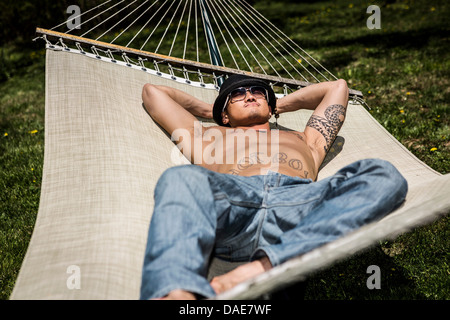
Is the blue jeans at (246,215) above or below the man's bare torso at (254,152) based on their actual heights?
above

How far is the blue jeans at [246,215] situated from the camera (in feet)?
4.10

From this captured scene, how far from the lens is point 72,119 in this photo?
2193mm

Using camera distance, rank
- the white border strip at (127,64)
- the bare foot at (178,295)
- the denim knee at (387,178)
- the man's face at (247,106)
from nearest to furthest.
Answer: the bare foot at (178,295)
the denim knee at (387,178)
the man's face at (247,106)
the white border strip at (127,64)

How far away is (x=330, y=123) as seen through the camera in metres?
2.42

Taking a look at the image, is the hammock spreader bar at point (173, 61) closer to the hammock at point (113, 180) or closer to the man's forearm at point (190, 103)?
the hammock at point (113, 180)

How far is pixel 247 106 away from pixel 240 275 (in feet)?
4.14

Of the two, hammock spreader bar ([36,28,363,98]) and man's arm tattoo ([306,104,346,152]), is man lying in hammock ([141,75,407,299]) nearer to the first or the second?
man's arm tattoo ([306,104,346,152])

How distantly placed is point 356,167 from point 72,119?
153 centimetres

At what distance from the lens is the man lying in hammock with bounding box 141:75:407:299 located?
1281mm

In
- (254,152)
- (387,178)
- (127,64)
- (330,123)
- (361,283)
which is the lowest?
(361,283)

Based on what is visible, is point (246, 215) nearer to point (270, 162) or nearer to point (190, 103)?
point (270, 162)

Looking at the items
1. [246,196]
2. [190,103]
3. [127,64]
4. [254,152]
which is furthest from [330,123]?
[127,64]

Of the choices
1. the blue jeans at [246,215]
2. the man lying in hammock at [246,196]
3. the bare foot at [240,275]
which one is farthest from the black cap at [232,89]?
the bare foot at [240,275]
